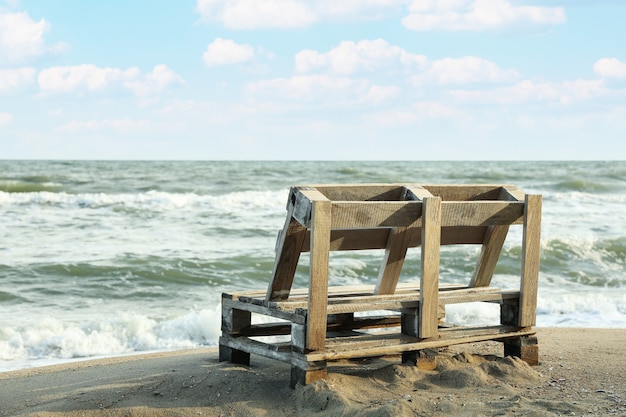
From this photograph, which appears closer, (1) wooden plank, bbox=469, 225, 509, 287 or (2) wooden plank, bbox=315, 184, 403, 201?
(2) wooden plank, bbox=315, 184, 403, 201

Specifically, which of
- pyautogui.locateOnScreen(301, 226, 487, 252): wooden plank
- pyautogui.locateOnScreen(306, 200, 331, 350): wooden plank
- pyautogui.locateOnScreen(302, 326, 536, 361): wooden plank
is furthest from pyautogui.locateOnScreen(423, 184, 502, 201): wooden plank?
pyautogui.locateOnScreen(306, 200, 331, 350): wooden plank

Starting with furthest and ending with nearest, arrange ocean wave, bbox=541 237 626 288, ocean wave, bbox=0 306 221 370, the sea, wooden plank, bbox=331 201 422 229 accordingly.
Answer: ocean wave, bbox=541 237 626 288 < the sea < ocean wave, bbox=0 306 221 370 < wooden plank, bbox=331 201 422 229

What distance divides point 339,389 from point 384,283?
1.06 m

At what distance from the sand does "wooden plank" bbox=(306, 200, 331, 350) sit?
32 centimetres

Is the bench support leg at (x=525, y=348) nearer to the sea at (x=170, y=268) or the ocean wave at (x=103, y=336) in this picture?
the sea at (x=170, y=268)

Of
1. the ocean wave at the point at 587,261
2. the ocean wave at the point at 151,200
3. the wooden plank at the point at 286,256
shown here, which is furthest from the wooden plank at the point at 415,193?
the ocean wave at the point at 151,200

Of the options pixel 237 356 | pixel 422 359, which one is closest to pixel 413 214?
pixel 422 359

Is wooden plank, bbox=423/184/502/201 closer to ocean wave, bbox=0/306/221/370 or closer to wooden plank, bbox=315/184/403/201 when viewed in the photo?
wooden plank, bbox=315/184/403/201

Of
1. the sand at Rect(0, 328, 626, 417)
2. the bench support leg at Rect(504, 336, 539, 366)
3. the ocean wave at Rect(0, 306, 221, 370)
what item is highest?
the bench support leg at Rect(504, 336, 539, 366)

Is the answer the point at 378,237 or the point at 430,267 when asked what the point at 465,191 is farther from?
the point at 430,267

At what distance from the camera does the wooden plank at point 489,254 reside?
20.3 feet

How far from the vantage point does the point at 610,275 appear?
13.8 metres

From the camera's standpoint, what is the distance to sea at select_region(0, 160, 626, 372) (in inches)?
344

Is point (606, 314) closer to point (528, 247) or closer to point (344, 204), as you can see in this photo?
point (528, 247)
